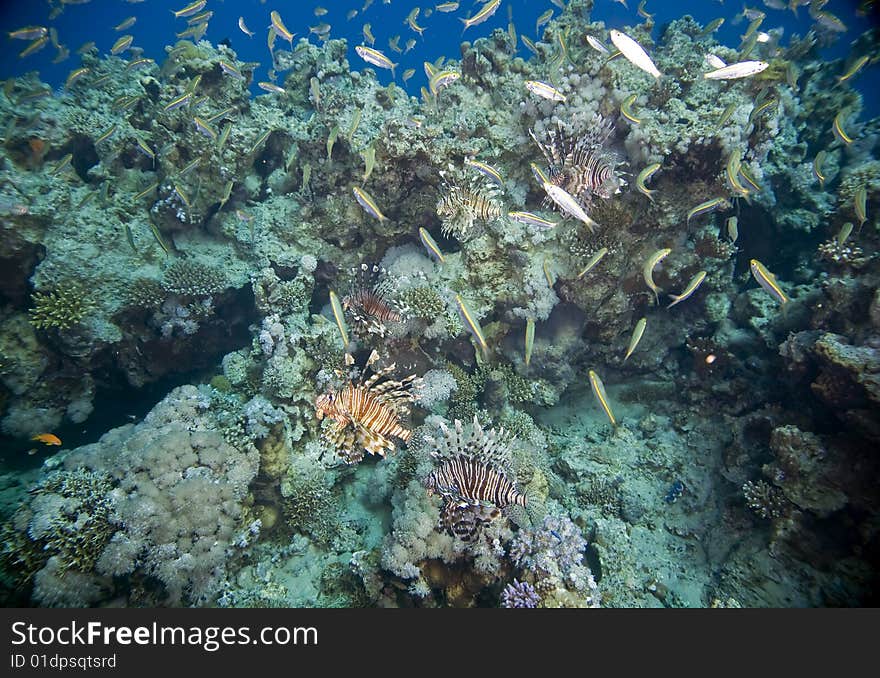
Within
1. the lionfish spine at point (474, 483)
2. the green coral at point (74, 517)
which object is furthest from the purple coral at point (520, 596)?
the green coral at point (74, 517)

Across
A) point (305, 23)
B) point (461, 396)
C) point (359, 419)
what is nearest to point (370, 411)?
point (359, 419)

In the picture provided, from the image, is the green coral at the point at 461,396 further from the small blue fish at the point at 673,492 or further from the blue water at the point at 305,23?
the blue water at the point at 305,23

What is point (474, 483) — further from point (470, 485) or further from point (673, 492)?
point (673, 492)

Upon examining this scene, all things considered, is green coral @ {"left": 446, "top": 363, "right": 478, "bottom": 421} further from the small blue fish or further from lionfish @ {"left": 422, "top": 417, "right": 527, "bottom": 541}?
the small blue fish

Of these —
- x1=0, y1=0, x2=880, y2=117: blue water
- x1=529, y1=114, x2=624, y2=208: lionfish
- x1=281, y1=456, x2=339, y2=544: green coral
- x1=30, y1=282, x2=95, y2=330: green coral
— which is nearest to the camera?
x1=281, y1=456, x2=339, y2=544: green coral

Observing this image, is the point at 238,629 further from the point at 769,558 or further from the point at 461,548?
the point at 769,558

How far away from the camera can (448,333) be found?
5242 mm

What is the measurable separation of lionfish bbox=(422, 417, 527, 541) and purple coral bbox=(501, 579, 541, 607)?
20.7 inches

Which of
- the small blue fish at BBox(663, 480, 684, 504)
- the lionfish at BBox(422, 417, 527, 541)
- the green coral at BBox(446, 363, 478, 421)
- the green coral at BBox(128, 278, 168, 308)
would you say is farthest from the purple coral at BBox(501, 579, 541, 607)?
the green coral at BBox(128, 278, 168, 308)

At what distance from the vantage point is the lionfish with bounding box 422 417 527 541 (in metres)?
3.64

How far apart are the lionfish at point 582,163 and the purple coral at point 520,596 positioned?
4432 millimetres

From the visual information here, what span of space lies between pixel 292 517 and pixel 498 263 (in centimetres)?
415

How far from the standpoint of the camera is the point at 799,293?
5699 mm

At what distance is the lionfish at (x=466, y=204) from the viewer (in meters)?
5.21
